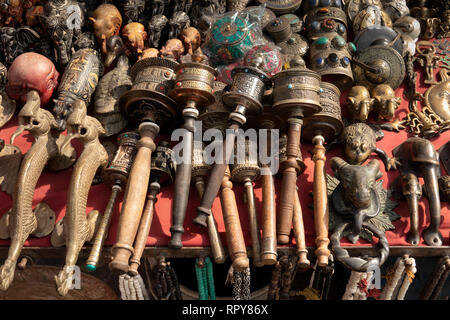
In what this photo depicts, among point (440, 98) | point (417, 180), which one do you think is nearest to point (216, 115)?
point (417, 180)

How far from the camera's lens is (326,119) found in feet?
8.00

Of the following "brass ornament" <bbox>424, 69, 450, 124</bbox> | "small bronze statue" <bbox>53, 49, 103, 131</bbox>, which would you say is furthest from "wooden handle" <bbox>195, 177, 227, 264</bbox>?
"brass ornament" <bbox>424, 69, 450, 124</bbox>

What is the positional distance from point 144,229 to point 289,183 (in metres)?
0.74

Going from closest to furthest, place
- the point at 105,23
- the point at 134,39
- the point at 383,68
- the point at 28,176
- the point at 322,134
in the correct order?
1. the point at 28,176
2. the point at 322,134
3. the point at 383,68
4. the point at 134,39
5. the point at 105,23

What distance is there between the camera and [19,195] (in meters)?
2.11

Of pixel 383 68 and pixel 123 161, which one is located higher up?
pixel 383 68

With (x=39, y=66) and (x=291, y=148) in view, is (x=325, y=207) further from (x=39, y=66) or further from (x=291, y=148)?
(x=39, y=66)

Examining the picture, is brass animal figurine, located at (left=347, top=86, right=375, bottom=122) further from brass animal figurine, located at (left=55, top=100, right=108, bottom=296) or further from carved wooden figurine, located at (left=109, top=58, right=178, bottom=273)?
brass animal figurine, located at (left=55, top=100, right=108, bottom=296)

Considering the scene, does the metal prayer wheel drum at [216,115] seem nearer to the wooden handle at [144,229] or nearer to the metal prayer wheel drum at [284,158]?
the metal prayer wheel drum at [284,158]

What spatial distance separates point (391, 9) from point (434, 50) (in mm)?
465

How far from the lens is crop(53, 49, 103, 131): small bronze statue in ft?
8.41

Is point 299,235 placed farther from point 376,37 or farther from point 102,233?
point 376,37

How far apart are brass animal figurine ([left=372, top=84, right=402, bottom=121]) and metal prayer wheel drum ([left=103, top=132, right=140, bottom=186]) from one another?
1.45m
